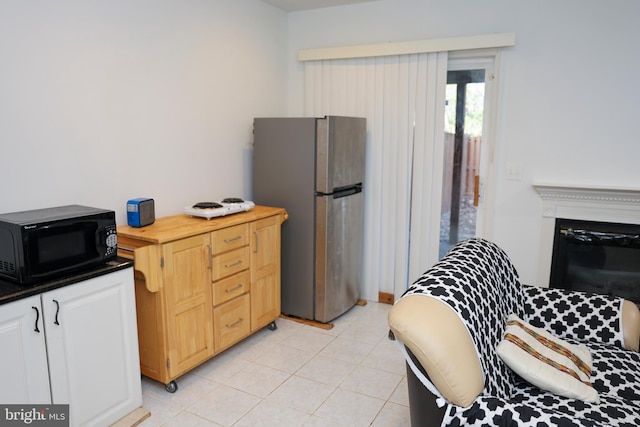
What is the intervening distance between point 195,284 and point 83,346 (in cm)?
71

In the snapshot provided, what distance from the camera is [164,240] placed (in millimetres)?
2391

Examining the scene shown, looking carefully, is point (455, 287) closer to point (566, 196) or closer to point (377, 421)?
point (377, 421)

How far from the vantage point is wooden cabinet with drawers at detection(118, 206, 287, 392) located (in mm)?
2453

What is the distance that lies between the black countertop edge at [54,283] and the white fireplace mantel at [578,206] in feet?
9.18

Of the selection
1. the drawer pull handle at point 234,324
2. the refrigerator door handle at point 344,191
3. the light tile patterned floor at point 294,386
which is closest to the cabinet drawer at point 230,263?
the drawer pull handle at point 234,324

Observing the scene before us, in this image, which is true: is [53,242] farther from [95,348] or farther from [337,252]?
[337,252]

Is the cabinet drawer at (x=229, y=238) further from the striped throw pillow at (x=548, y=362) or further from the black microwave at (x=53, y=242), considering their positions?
the striped throw pillow at (x=548, y=362)

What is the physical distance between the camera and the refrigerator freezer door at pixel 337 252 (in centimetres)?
343

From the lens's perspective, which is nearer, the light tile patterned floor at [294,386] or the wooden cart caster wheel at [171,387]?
the light tile patterned floor at [294,386]

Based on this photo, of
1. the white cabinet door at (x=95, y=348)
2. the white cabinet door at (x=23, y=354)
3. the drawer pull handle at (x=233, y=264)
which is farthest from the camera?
the drawer pull handle at (x=233, y=264)

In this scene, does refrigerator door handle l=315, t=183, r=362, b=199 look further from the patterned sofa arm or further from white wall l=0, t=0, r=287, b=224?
the patterned sofa arm

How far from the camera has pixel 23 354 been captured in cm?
182

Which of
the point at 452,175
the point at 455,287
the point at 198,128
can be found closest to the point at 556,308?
the point at 455,287

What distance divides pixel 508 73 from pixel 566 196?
984mm
